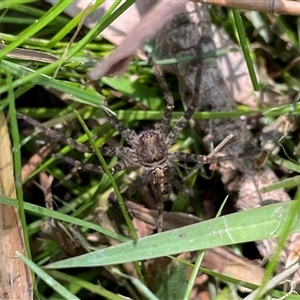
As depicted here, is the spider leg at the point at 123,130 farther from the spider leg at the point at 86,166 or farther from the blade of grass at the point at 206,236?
the blade of grass at the point at 206,236

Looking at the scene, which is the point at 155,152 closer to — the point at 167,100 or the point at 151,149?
the point at 151,149

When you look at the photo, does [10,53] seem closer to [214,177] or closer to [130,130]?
[130,130]

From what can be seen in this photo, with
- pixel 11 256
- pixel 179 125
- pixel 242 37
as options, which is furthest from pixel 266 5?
pixel 11 256

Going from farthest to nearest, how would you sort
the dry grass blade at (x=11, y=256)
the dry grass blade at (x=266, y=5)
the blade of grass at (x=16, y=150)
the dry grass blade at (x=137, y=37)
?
the dry grass blade at (x=11, y=256)
the dry grass blade at (x=266, y=5)
the blade of grass at (x=16, y=150)
the dry grass blade at (x=137, y=37)

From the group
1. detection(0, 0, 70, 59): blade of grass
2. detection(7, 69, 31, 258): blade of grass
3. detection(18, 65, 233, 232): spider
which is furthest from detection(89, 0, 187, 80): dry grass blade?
detection(18, 65, 233, 232): spider

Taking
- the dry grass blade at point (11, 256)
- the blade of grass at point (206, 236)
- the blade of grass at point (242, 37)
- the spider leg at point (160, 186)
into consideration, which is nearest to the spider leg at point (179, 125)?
the spider leg at point (160, 186)

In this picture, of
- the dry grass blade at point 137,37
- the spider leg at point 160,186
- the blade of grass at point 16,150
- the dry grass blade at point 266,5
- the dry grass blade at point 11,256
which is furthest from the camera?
the spider leg at point 160,186

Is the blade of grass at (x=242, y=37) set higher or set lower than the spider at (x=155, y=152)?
higher

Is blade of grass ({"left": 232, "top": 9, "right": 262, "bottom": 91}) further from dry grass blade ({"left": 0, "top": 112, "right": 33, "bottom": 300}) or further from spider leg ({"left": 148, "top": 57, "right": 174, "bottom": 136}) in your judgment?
dry grass blade ({"left": 0, "top": 112, "right": 33, "bottom": 300})
